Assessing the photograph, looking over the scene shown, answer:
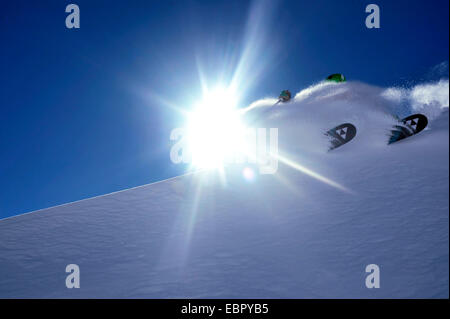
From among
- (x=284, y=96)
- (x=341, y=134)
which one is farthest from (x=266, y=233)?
(x=284, y=96)

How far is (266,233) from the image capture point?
3707mm

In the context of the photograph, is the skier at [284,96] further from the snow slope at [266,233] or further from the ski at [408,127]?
the ski at [408,127]

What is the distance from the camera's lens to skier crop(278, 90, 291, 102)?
9.80 meters

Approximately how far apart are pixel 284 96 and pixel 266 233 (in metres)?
6.95

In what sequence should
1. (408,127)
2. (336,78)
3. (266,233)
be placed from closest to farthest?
(266,233) < (408,127) < (336,78)

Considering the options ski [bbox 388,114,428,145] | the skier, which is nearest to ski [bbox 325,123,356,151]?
ski [bbox 388,114,428,145]

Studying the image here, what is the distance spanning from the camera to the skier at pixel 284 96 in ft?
32.1

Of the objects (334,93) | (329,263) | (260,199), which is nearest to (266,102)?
(334,93)

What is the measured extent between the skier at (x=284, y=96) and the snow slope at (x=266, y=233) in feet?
11.6

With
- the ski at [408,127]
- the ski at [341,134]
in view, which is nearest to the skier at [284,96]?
the ski at [341,134]

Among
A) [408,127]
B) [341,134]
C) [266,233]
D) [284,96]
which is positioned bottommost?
[266,233]

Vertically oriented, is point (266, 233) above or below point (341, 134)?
below

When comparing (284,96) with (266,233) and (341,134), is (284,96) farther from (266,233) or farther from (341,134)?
(266,233)

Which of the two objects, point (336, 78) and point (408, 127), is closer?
point (408, 127)
